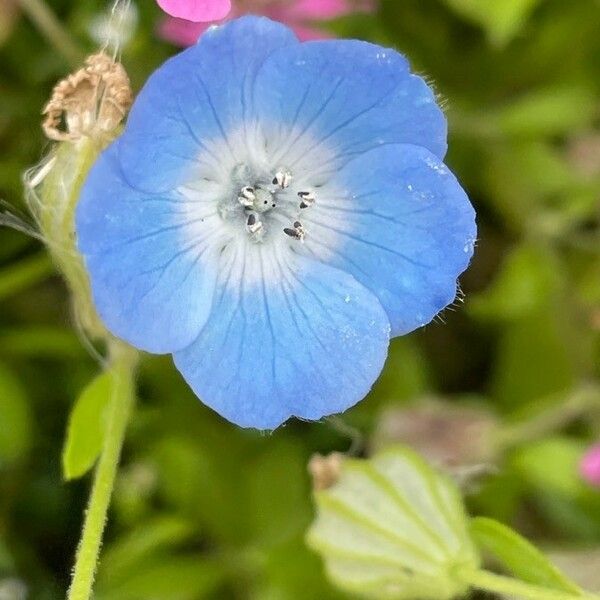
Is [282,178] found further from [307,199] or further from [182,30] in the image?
[182,30]

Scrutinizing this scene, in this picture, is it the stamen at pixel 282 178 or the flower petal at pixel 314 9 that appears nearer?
the stamen at pixel 282 178

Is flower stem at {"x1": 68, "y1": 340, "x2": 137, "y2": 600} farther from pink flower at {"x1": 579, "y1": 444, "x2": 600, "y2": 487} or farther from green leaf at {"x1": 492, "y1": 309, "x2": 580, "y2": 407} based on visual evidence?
green leaf at {"x1": 492, "y1": 309, "x2": 580, "y2": 407}

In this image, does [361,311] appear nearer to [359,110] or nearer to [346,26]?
[359,110]

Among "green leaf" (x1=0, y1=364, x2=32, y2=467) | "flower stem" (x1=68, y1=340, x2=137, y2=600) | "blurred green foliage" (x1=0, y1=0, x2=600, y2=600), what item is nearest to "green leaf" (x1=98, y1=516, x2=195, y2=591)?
"blurred green foliage" (x1=0, y1=0, x2=600, y2=600)

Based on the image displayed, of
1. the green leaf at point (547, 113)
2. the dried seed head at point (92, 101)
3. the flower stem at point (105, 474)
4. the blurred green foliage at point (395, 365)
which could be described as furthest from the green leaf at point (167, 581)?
the green leaf at point (547, 113)

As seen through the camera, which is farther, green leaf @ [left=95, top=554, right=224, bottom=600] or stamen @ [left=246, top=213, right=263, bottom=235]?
green leaf @ [left=95, top=554, right=224, bottom=600]

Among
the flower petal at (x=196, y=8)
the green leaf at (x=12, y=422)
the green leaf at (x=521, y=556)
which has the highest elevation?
the green leaf at (x=12, y=422)

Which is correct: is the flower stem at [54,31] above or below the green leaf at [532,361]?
above

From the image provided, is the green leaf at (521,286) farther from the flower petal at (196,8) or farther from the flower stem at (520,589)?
the flower petal at (196,8)
